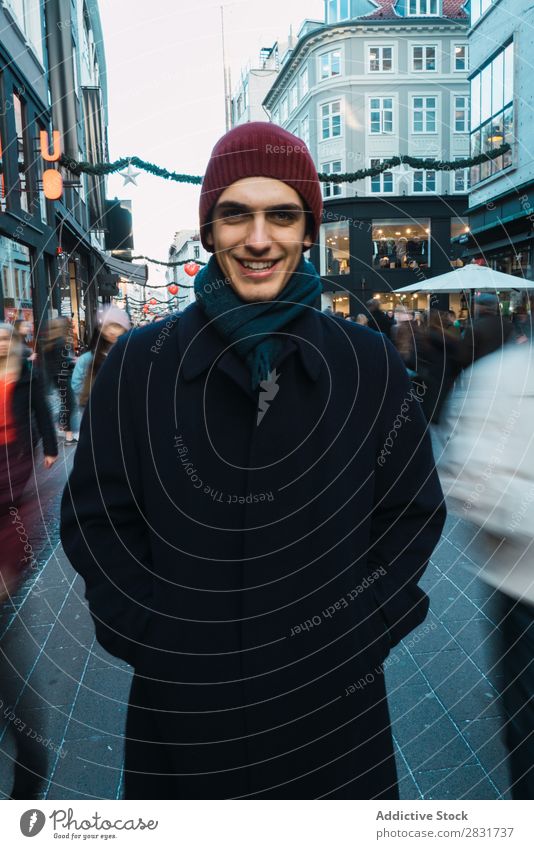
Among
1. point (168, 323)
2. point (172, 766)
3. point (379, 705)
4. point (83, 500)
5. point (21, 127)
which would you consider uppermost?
point (21, 127)

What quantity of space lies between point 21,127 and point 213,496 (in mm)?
12762

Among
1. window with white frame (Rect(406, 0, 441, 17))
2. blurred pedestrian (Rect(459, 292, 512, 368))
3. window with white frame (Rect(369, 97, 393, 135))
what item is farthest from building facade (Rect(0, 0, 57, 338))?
window with white frame (Rect(369, 97, 393, 135))

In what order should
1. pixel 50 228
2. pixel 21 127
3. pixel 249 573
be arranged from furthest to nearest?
pixel 50 228, pixel 21 127, pixel 249 573

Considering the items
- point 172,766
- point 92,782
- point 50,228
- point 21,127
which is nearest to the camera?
point 172,766

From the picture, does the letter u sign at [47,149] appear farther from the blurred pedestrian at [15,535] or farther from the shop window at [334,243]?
the shop window at [334,243]

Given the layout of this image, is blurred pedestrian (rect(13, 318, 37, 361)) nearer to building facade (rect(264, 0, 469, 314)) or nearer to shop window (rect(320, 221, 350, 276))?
building facade (rect(264, 0, 469, 314))

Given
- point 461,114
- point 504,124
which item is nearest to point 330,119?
point 461,114

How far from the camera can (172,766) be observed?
162 cm

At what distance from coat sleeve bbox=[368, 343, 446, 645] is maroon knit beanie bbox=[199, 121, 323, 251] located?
525 millimetres

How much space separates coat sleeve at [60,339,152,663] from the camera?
1609 mm

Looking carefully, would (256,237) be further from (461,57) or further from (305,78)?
(461,57)

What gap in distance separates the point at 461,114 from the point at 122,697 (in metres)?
26.0

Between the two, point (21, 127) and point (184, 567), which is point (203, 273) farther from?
point (21, 127)

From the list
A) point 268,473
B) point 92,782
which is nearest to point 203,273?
point 268,473
